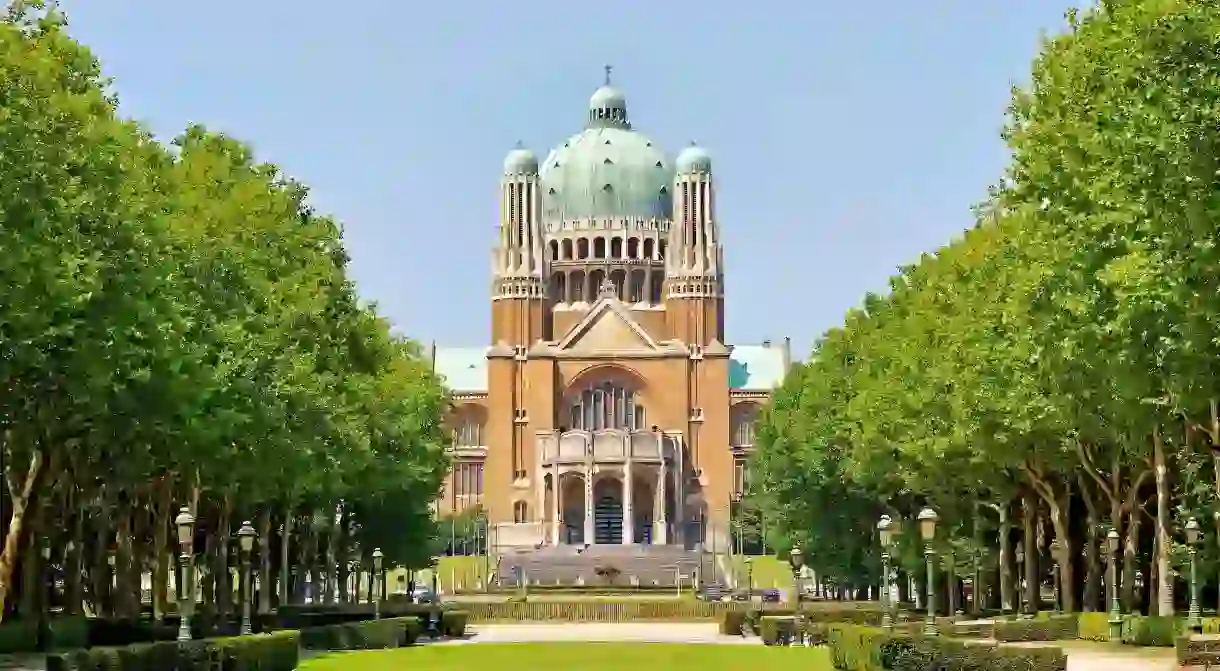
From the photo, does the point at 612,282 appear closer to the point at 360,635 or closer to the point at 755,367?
the point at 755,367

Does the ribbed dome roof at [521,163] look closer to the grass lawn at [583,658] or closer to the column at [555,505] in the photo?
the column at [555,505]

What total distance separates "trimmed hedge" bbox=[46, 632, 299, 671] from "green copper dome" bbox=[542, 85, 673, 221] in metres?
127

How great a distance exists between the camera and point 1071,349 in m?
38.3

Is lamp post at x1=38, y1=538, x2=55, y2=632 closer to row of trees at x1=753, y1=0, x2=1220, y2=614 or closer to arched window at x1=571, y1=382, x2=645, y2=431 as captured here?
row of trees at x1=753, y1=0, x2=1220, y2=614

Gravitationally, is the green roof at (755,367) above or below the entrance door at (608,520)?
above

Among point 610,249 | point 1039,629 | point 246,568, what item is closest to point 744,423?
point 610,249

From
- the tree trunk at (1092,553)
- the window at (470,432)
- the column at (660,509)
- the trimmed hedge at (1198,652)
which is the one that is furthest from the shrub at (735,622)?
the window at (470,432)

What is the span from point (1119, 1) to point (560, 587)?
80.1 metres

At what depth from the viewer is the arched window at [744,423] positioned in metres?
166

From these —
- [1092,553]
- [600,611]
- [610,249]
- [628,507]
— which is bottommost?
[600,611]

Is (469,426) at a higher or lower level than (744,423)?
higher

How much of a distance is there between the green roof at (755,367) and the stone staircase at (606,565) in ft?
114

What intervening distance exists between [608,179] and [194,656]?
136026mm

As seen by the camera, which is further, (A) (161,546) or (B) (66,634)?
(A) (161,546)
